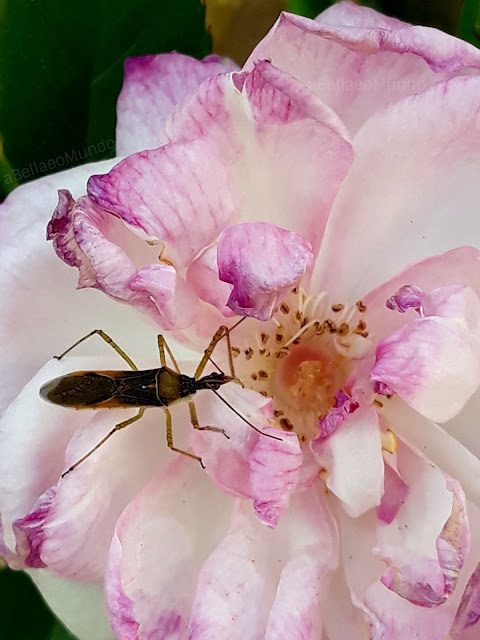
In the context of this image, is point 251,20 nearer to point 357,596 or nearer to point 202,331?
point 202,331

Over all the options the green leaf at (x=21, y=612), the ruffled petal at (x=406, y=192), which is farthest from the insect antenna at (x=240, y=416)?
the green leaf at (x=21, y=612)

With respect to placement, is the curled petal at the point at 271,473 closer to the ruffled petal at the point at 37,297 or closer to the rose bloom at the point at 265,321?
the rose bloom at the point at 265,321

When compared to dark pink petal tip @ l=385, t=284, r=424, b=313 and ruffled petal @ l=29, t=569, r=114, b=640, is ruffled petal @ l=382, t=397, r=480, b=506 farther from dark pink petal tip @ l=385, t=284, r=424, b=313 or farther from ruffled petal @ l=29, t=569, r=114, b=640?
ruffled petal @ l=29, t=569, r=114, b=640

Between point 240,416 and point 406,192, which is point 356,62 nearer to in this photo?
point 406,192

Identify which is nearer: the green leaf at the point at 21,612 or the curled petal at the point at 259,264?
the curled petal at the point at 259,264

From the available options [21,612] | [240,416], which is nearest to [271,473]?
[240,416]

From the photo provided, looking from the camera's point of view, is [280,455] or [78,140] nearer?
[280,455]

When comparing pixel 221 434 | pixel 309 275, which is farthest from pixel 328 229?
pixel 221 434

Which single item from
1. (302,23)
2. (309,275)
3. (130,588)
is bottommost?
(130,588)
